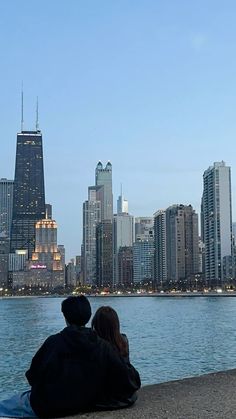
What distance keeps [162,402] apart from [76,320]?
2265 millimetres

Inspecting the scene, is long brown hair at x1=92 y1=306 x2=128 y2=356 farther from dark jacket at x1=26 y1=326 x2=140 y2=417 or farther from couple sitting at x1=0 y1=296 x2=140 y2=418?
dark jacket at x1=26 y1=326 x2=140 y2=417

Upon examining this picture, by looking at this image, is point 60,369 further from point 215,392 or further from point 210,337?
point 210,337

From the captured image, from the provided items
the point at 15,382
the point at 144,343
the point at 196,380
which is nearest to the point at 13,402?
the point at 196,380

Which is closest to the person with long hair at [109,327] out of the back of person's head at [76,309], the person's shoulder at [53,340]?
the back of person's head at [76,309]

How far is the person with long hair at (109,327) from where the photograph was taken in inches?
307

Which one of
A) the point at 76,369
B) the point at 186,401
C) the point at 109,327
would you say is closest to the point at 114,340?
the point at 109,327

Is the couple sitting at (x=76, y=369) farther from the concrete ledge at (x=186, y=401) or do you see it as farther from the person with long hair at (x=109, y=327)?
the concrete ledge at (x=186, y=401)

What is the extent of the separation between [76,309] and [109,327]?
0.68 metres

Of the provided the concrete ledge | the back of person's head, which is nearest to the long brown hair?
the back of person's head

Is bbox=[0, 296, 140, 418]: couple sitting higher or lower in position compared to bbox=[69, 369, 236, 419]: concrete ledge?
higher

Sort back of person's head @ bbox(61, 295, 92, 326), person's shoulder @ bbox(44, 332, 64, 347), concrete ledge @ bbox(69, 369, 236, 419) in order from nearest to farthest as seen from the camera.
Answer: back of person's head @ bbox(61, 295, 92, 326), person's shoulder @ bbox(44, 332, 64, 347), concrete ledge @ bbox(69, 369, 236, 419)

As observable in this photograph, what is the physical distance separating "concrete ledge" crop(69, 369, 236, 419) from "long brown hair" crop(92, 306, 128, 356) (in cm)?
86

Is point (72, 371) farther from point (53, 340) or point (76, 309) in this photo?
point (76, 309)

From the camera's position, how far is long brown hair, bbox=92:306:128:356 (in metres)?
7.79
